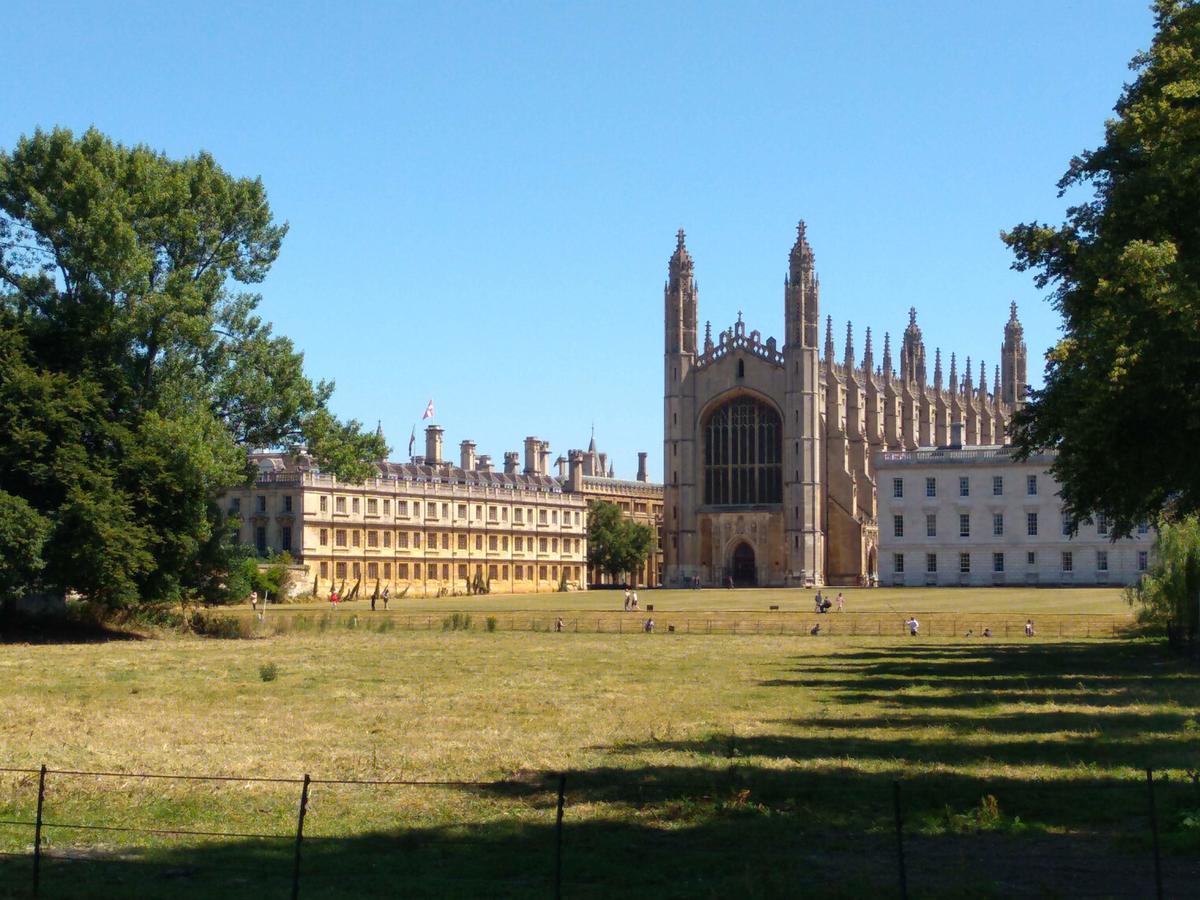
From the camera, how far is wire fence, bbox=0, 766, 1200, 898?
1494 centimetres

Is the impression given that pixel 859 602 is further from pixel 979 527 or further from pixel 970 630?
pixel 970 630

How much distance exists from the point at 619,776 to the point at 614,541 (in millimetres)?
121238

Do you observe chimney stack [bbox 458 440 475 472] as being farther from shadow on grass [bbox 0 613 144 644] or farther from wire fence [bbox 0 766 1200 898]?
wire fence [bbox 0 766 1200 898]

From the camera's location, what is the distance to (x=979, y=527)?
376 ft

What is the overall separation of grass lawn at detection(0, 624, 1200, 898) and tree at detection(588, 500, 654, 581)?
10164 cm

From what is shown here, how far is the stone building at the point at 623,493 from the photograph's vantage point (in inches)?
5984

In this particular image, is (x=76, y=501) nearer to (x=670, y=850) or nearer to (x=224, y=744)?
(x=224, y=744)

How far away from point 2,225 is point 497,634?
2394 cm

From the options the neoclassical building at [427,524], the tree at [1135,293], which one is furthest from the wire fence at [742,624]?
the neoclassical building at [427,524]

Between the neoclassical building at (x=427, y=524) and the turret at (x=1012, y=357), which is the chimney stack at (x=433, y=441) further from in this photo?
the turret at (x=1012, y=357)

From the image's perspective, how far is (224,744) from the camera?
24797 millimetres

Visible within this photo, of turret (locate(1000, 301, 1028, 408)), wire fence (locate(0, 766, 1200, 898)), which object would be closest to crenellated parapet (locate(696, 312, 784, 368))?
turret (locate(1000, 301, 1028, 408))

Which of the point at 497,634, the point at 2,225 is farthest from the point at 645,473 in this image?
the point at 2,225

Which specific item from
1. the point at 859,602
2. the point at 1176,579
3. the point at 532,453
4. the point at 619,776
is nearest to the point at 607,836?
the point at 619,776
